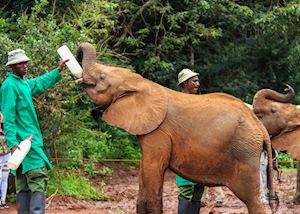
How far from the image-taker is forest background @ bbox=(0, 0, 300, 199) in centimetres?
1304

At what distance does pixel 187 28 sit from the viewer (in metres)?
18.3

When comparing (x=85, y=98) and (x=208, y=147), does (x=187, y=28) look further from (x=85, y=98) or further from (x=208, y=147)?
(x=208, y=147)

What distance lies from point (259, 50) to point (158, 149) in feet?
42.9

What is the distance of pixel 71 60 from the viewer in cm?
750

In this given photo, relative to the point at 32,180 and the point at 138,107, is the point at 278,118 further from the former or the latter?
the point at 32,180

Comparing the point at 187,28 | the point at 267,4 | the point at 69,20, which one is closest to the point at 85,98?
the point at 69,20

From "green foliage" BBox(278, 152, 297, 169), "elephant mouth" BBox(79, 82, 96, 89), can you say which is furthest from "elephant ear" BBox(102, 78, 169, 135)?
"green foliage" BBox(278, 152, 297, 169)

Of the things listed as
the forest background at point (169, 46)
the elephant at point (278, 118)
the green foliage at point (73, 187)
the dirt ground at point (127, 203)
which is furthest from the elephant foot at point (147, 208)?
the forest background at point (169, 46)

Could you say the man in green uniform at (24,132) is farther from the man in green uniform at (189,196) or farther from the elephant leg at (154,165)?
the man in green uniform at (189,196)

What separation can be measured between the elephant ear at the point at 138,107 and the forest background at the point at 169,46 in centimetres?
463

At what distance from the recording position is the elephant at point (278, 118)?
9.44 m

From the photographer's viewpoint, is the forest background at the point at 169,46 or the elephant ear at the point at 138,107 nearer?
the elephant ear at the point at 138,107

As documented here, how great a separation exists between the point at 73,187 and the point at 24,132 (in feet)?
18.5

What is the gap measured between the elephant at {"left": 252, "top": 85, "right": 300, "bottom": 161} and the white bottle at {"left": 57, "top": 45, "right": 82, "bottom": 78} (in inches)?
115
